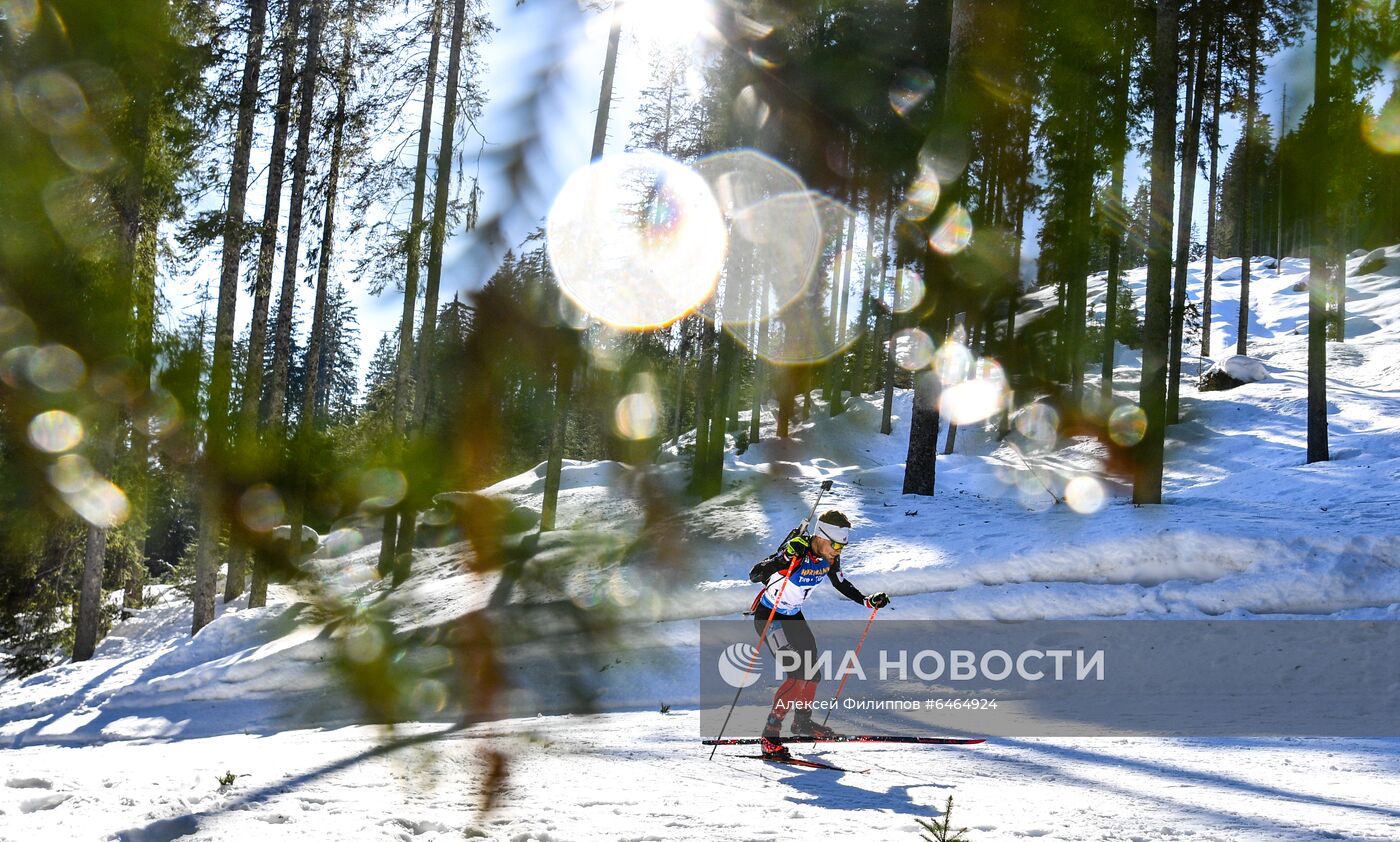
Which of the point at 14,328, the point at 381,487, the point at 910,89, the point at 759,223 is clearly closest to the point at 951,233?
the point at 910,89

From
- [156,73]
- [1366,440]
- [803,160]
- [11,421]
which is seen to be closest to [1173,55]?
[803,160]

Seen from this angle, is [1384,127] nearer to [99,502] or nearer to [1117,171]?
[1117,171]

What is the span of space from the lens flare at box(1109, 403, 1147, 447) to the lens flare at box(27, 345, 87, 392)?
2428 centimetres

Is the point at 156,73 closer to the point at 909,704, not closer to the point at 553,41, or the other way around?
the point at 553,41

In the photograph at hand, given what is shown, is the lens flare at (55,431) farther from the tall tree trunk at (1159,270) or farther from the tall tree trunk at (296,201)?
the tall tree trunk at (1159,270)

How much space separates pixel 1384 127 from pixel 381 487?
1470 inches

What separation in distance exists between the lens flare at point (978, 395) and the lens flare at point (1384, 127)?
1329 cm

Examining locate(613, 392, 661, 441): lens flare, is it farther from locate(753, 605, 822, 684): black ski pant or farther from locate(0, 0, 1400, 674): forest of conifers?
locate(753, 605, 822, 684): black ski pant

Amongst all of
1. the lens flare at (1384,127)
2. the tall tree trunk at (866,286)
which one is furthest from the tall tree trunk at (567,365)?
the lens flare at (1384,127)

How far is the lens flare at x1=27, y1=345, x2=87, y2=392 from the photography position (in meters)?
15.8

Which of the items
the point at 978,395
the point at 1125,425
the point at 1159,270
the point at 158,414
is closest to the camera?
the point at 1159,270

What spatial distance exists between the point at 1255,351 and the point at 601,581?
32.7m

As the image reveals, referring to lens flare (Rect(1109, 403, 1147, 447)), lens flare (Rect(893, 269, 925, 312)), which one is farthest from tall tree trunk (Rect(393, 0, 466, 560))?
lens flare (Rect(1109, 403, 1147, 447))

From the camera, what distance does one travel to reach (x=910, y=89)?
20.2 meters
